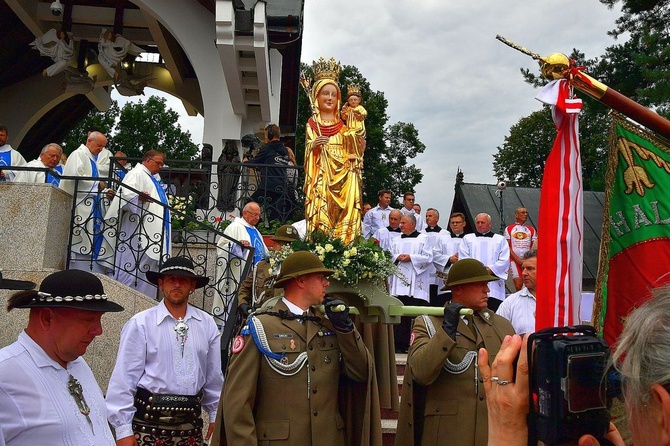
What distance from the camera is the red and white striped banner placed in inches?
147

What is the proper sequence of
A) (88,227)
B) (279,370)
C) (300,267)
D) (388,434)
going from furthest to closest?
(88,227) → (388,434) → (300,267) → (279,370)

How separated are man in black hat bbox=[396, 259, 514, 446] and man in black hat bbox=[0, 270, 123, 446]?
1.96 m

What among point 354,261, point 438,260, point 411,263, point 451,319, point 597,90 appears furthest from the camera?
point 438,260

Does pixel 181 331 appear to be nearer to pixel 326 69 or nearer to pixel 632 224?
pixel 632 224

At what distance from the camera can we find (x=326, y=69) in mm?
9562

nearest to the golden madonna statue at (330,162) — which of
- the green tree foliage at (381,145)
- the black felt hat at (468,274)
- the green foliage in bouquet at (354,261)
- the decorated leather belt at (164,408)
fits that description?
the green foliage in bouquet at (354,261)

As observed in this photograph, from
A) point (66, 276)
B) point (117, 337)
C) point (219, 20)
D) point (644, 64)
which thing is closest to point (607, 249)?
point (66, 276)

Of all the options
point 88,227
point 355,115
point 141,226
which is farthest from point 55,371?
point 355,115

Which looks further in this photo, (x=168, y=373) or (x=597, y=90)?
(x=168, y=373)

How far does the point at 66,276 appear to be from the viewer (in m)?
3.17

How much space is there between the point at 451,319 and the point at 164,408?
201cm

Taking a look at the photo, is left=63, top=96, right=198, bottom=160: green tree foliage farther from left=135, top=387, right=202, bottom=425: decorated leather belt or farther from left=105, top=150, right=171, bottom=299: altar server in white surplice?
left=135, top=387, right=202, bottom=425: decorated leather belt

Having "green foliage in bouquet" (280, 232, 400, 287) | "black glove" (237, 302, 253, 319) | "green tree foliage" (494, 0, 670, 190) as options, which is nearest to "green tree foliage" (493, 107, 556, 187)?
"green tree foliage" (494, 0, 670, 190)

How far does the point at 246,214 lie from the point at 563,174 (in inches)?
253
